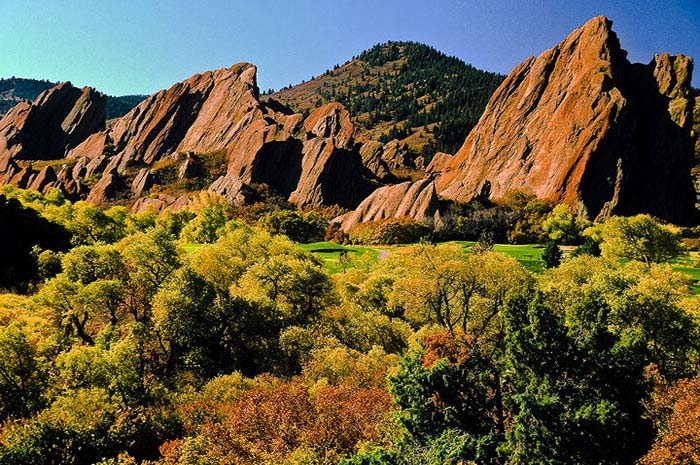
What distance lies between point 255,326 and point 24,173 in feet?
531

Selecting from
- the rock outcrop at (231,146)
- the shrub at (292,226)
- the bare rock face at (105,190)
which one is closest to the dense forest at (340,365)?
the shrub at (292,226)

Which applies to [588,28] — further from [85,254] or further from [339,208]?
[85,254]

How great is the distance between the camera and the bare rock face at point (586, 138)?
12625cm

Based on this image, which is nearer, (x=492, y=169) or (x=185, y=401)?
(x=185, y=401)

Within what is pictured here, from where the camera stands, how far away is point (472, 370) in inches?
920

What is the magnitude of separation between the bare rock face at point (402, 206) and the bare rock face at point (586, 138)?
26.1 metres

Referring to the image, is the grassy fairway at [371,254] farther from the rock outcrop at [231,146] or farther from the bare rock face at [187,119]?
the bare rock face at [187,119]

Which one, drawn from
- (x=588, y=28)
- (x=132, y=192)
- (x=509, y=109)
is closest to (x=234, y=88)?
(x=132, y=192)

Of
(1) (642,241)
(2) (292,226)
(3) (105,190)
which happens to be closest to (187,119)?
(3) (105,190)

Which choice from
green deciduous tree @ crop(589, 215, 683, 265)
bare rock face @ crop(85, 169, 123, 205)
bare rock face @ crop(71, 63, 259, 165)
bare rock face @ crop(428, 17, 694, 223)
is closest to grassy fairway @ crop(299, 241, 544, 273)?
green deciduous tree @ crop(589, 215, 683, 265)

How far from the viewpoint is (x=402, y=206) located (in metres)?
118

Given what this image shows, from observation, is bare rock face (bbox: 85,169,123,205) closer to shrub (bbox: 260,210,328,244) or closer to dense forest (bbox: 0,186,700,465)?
shrub (bbox: 260,210,328,244)

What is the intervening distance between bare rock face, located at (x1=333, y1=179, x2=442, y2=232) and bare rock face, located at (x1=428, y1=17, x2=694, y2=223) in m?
26.1

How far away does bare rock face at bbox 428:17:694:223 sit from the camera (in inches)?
4970
